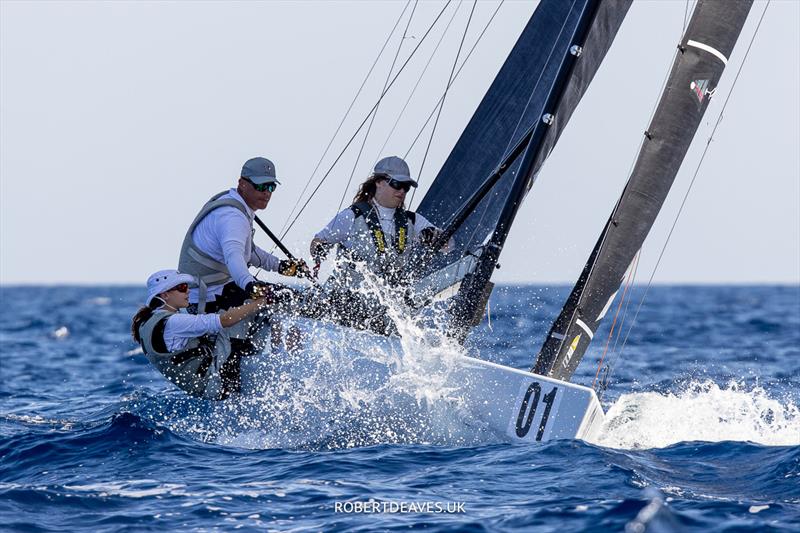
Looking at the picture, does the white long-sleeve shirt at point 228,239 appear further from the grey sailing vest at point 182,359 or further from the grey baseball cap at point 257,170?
the grey sailing vest at point 182,359

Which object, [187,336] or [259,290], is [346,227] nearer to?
[259,290]

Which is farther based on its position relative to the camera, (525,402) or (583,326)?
(583,326)

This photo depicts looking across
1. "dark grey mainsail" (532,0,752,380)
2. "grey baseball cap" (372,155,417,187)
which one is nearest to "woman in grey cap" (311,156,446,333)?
"grey baseball cap" (372,155,417,187)

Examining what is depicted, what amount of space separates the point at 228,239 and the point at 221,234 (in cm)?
9

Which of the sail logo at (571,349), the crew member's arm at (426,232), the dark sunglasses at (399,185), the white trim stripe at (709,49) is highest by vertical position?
the white trim stripe at (709,49)

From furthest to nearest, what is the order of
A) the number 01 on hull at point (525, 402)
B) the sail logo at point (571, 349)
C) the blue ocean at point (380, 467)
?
the sail logo at point (571, 349)
the number 01 on hull at point (525, 402)
the blue ocean at point (380, 467)

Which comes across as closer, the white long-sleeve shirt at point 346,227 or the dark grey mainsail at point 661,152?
the dark grey mainsail at point 661,152

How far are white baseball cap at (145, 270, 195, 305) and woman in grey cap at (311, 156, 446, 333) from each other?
85 centimetres

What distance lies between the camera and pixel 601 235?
7004 millimetres

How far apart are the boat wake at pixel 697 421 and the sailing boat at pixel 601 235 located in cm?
56

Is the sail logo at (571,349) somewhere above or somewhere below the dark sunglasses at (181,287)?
above

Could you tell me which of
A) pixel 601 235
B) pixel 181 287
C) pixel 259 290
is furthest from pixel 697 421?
pixel 181 287

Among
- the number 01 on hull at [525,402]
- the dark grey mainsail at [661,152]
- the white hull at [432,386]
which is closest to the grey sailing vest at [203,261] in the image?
the white hull at [432,386]

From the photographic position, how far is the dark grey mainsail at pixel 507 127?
23.1 ft
